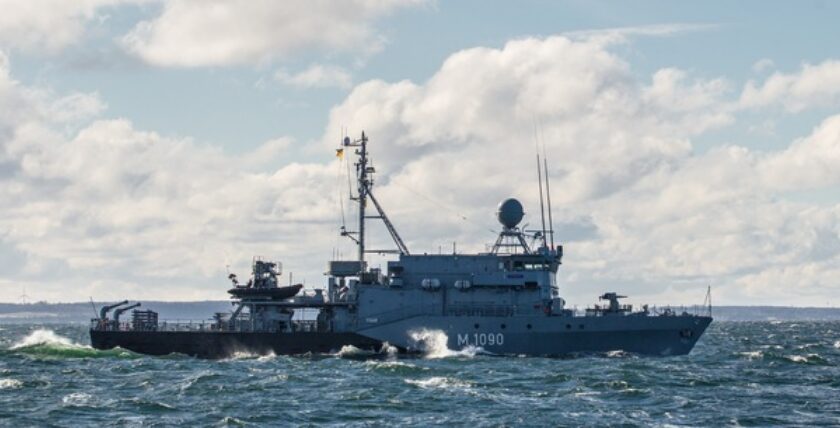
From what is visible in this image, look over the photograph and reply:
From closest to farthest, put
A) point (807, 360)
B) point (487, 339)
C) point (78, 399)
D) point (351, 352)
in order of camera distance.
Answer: point (78, 399) < point (487, 339) < point (351, 352) < point (807, 360)

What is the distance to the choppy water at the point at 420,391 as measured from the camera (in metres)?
34.4

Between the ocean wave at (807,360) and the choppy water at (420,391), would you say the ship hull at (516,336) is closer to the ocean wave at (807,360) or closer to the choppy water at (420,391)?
the choppy water at (420,391)

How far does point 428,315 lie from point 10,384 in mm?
20088

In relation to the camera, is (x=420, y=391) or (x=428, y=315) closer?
(x=420, y=391)

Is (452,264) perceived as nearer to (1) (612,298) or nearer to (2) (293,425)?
(1) (612,298)

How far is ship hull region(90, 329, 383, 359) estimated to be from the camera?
5644cm

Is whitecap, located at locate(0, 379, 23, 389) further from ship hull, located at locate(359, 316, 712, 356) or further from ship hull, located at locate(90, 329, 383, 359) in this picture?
ship hull, located at locate(359, 316, 712, 356)

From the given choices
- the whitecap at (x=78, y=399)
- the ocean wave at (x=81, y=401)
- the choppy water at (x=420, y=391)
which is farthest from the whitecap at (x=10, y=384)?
the ocean wave at (x=81, y=401)

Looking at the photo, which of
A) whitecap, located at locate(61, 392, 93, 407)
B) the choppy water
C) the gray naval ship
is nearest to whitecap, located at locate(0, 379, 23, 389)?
the choppy water

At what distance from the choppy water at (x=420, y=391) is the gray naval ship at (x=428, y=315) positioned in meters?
1.24

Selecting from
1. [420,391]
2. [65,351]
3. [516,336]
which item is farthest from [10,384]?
[516,336]

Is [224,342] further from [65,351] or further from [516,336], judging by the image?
[516,336]

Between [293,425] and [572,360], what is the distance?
23157 millimetres

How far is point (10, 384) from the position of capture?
43750 millimetres
